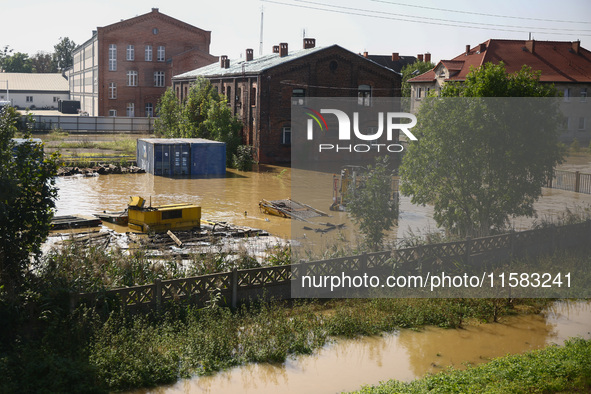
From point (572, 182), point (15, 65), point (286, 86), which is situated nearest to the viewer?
point (572, 182)

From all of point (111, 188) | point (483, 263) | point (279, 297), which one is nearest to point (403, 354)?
point (279, 297)

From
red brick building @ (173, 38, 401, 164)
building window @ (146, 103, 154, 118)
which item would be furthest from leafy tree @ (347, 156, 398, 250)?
building window @ (146, 103, 154, 118)

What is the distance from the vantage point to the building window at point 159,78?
59091 mm

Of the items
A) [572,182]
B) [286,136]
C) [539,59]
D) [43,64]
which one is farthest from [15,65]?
[572,182]

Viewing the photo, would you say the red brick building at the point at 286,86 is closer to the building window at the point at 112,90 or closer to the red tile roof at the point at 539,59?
the red tile roof at the point at 539,59

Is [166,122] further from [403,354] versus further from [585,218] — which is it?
[403,354]

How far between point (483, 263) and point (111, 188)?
65.2ft

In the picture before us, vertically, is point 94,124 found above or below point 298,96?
below

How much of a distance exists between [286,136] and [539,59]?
22.0 meters

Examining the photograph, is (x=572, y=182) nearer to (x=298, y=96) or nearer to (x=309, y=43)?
(x=298, y=96)

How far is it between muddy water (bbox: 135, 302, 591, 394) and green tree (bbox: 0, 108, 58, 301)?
387cm

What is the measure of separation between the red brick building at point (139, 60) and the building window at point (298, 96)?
894 inches

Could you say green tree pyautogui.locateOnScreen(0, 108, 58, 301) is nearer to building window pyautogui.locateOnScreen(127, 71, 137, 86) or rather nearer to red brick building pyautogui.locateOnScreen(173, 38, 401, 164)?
red brick building pyautogui.locateOnScreen(173, 38, 401, 164)

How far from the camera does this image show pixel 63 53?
388ft
